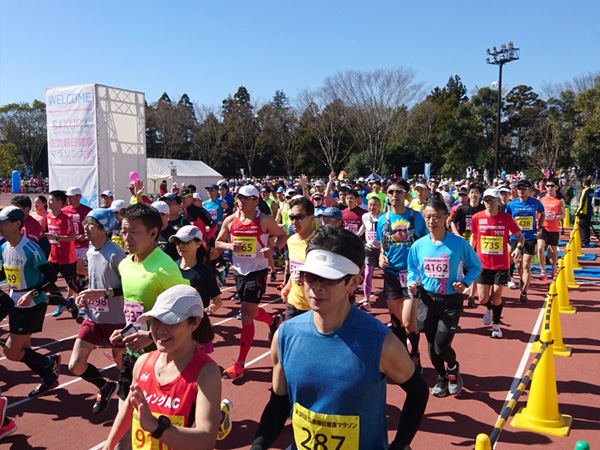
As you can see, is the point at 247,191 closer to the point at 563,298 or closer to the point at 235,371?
the point at 235,371

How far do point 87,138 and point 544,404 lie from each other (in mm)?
17307

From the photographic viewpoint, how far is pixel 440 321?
5113mm

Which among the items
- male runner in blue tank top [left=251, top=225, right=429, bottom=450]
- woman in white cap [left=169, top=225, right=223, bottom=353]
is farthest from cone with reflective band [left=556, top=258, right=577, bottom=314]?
male runner in blue tank top [left=251, top=225, right=429, bottom=450]

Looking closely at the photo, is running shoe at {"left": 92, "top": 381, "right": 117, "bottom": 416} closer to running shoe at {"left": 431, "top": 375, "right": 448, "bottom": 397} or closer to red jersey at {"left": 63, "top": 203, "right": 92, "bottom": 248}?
running shoe at {"left": 431, "top": 375, "right": 448, "bottom": 397}

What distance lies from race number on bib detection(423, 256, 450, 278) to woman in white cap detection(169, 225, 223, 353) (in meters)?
2.25

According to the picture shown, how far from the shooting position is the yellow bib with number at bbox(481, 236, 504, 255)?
735cm

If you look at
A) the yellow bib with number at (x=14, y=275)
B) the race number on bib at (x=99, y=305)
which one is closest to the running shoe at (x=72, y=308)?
the yellow bib with number at (x=14, y=275)

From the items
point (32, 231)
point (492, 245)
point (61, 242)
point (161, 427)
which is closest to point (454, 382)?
point (492, 245)

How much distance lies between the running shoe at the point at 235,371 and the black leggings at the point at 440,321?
7.28ft

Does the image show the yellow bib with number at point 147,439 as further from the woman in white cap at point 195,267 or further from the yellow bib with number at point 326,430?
the woman in white cap at point 195,267

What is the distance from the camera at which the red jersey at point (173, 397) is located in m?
2.43

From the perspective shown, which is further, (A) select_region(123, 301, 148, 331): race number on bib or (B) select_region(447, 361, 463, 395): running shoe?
(B) select_region(447, 361, 463, 395): running shoe

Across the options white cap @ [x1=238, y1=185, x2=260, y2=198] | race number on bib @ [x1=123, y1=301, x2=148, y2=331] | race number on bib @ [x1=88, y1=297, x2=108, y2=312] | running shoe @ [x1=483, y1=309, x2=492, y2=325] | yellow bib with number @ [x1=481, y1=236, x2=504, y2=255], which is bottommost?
running shoe @ [x1=483, y1=309, x2=492, y2=325]

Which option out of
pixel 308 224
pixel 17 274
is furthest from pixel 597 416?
pixel 17 274
